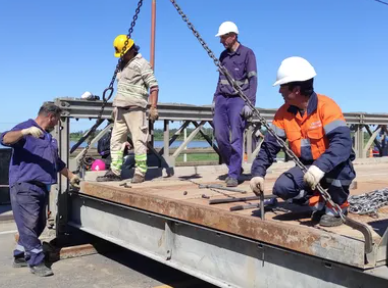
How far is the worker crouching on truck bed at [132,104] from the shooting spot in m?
5.83

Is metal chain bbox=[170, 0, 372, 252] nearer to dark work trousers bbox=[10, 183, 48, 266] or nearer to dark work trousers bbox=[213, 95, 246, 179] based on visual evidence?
dark work trousers bbox=[213, 95, 246, 179]

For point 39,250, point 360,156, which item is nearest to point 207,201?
point 39,250

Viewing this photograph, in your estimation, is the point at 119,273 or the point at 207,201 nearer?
the point at 207,201

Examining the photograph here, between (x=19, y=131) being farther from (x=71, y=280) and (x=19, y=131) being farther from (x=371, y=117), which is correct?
(x=371, y=117)

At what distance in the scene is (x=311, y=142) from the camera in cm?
335

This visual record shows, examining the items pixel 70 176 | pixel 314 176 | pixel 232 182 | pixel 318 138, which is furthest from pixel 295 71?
pixel 70 176

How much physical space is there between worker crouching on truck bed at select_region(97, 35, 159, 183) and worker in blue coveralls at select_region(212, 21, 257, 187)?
2.86ft

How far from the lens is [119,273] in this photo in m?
5.30

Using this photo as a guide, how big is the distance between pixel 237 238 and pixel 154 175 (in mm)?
3322

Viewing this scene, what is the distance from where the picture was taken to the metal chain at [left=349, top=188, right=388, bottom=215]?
356 cm

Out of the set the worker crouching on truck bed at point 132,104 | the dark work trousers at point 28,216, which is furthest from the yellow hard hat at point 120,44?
the dark work trousers at point 28,216

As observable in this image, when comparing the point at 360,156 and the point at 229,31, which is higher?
the point at 229,31

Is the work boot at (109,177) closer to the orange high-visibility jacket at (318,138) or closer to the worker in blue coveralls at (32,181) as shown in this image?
the worker in blue coveralls at (32,181)

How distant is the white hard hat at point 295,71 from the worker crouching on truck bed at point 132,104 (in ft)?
9.03
